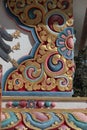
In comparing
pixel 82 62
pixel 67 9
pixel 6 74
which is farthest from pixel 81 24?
pixel 82 62

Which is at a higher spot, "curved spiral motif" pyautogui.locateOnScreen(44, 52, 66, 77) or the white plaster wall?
the white plaster wall

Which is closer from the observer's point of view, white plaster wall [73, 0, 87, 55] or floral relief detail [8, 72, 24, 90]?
floral relief detail [8, 72, 24, 90]

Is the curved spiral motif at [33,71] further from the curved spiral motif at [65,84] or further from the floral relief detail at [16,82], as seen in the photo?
the curved spiral motif at [65,84]

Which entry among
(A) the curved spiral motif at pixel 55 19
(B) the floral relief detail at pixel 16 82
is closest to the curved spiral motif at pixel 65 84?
(B) the floral relief detail at pixel 16 82

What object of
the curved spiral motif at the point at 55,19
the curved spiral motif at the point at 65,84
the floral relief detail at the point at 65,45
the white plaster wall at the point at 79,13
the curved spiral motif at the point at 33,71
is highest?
the white plaster wall at the point at 79,13

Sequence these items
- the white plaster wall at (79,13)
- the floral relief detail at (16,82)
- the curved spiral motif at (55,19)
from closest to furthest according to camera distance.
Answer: the floral relief detail at (16,82) < the curved spiral motif at (55,19) < the white plaster wall at (79,13)

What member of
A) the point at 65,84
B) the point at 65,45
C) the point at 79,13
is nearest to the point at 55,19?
the point at 65,45

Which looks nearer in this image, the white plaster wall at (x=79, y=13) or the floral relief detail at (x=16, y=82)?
the floral relief detail at (x=16, y=82)

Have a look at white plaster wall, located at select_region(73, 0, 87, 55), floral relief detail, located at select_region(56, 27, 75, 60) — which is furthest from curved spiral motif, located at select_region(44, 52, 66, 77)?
white plaster wall, located at select_region(73, 0, 87, 55)

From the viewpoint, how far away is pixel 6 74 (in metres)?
5.21

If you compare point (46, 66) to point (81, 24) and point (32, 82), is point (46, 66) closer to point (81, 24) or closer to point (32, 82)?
point (32, 82)

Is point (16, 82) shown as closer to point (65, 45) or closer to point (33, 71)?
point (33, 71)

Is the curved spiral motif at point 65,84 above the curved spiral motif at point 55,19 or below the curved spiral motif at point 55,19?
below

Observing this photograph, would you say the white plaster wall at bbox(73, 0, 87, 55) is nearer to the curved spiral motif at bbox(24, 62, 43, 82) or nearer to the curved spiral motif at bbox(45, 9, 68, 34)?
the curved spiral motif at bbox(45, 9, 68, 34)
